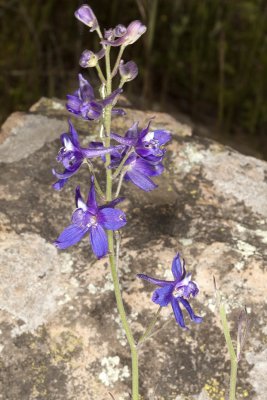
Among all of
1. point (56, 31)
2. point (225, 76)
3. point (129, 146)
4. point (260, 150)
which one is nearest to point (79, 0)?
point (56, 31)

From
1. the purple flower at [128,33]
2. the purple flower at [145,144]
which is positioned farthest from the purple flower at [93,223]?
the purple flower at [128,33]

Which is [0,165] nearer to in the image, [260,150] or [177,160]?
[177,160]

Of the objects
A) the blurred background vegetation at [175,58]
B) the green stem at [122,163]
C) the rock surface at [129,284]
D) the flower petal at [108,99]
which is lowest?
the blurred background vegetation at [175,58]

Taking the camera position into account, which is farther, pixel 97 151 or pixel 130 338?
pixel 130 338

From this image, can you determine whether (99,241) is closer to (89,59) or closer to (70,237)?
(70,237)

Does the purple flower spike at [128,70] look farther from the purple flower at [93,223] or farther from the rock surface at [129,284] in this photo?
the rock surface at [129,284]

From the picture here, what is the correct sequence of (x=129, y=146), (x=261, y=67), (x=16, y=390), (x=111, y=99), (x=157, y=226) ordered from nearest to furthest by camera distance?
(x=111, y=99) → (x=129, y=146) → (x=16, y=390) → (x=157, y=226) → (x=261, y=67)

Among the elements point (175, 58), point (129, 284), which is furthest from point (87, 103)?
point (175, 58)
